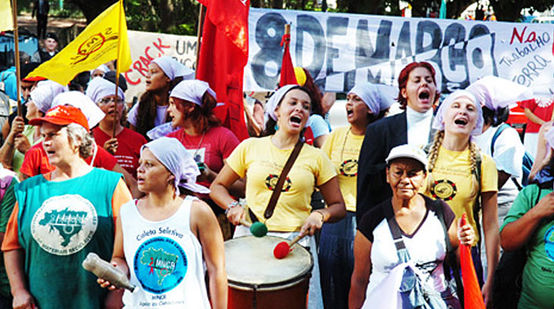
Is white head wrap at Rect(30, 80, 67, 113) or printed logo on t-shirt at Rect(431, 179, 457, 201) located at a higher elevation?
white head wrap at Rect(30, 80, 67, 113)

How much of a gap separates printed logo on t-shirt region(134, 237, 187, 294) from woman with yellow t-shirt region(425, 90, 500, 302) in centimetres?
163

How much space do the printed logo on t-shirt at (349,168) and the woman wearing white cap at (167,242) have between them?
200 centimetres

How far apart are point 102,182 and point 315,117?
9.99 ft

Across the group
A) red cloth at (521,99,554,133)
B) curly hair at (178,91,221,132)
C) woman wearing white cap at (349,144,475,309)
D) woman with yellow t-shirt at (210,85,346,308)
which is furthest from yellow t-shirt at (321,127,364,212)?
red cloth at (521,99,554,133)

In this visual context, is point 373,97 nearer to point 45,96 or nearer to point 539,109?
point 45,96

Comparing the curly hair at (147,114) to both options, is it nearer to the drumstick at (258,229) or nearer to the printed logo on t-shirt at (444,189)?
the drumstick at (258,229)

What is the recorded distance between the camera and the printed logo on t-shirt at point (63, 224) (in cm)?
336

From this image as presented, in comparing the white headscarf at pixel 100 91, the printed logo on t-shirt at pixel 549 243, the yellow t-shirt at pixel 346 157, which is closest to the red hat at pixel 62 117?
the white headscarf at pixel 100 91

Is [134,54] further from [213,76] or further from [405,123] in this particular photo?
[405,123]

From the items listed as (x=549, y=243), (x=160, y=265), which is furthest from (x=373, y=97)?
(x=160, y=265)

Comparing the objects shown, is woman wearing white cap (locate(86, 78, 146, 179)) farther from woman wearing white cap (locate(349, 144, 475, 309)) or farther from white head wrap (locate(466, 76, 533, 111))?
white head wrap (locate(466, 76, 533, 111))

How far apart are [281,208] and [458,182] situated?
45.8 inches

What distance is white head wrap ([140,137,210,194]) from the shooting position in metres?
3.28

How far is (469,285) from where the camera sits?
124 inches
